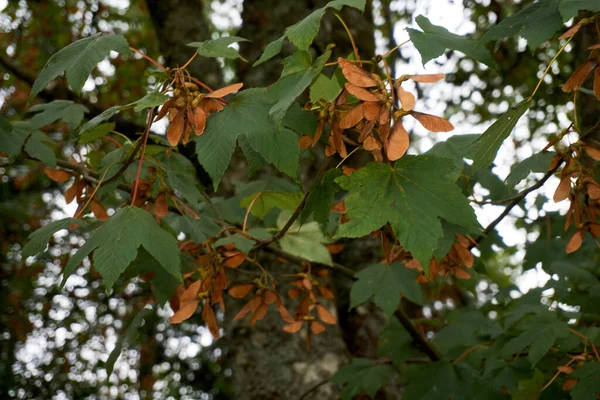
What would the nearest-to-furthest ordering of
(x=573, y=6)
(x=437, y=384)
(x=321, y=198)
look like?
(x=573, y=6) → (x=321, y=198) → (x=437, y=384)

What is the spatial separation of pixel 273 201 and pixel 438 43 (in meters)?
0.94

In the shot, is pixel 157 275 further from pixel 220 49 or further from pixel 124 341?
pixel 220 49

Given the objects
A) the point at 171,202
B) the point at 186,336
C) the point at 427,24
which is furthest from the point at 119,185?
the point at 186,336

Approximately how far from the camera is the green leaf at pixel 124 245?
53.9 inches

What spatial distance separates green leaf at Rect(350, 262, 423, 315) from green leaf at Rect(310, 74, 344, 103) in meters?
0.91

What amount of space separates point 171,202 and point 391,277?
0.84m

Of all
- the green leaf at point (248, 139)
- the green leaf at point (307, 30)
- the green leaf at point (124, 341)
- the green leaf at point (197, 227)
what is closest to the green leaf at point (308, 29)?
the green leaf at point (307, 30)

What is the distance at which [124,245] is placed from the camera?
140 cm

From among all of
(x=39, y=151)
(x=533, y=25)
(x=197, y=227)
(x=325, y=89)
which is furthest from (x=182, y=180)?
(x=533, y=25)

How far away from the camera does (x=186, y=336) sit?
20.6 feet

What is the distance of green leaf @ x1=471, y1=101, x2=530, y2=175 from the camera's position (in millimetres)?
1335

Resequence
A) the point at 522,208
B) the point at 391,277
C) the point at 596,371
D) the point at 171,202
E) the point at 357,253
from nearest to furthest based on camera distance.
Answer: the point at 596,371 < the point at 171,202 < the point at 391,277 < the point at 522,208 < the point at 357,253

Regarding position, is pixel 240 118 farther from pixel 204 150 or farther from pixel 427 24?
pixel 427 24

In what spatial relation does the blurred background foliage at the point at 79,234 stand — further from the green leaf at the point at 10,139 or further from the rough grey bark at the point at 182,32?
the green leaf at the point at 10,139
